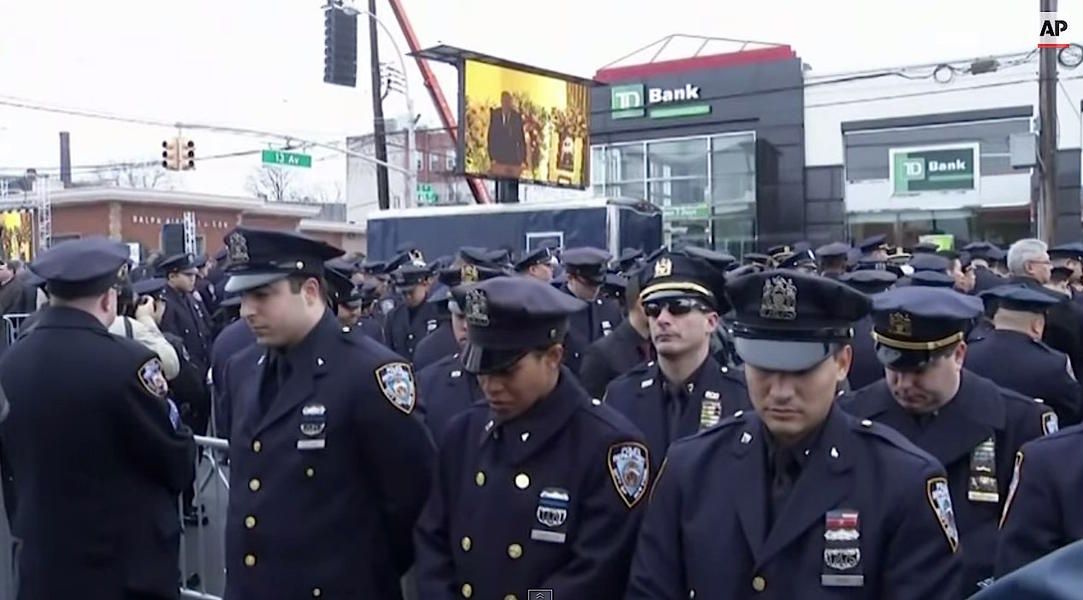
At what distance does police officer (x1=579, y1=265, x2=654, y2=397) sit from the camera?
5836 millimetres

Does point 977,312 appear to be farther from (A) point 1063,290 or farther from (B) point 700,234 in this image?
(B) point 700,234

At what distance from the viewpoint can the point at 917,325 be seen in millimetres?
3877

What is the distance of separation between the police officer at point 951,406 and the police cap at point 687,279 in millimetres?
908


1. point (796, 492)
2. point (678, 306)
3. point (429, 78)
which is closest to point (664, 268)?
point (678, 306)

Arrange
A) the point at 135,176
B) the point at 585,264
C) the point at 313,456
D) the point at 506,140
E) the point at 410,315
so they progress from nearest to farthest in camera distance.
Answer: the point at 313,456 < the point at 585,264 < the point at 410,315 < the point at 506,140 < the point at 135,176

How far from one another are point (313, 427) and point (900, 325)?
6.89ft

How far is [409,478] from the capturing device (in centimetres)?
378

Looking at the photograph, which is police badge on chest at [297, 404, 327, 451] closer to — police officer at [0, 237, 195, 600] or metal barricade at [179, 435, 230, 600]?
police officer at [0, 237, 195, 600]

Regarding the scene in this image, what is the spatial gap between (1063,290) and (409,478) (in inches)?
267

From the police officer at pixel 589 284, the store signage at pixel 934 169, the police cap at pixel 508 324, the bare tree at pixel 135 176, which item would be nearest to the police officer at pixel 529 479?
the police cap at pixel 508 324

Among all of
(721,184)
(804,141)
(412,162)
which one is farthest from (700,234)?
(412,162)

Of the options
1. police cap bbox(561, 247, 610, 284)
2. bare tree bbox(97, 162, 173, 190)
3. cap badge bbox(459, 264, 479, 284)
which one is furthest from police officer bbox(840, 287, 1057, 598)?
bare tree bbox(97, 162, 173, 190)

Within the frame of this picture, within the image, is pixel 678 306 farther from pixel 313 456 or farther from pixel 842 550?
pixel 842 550

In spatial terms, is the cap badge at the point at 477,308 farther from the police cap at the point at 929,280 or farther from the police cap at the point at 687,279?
the police cap at the point at 929,280
